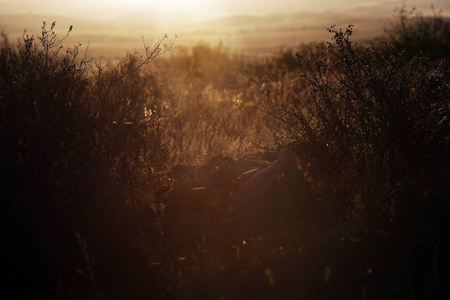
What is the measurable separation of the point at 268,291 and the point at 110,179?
160 cm

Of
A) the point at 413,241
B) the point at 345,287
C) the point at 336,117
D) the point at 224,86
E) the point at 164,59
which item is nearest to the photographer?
the point at 345,287

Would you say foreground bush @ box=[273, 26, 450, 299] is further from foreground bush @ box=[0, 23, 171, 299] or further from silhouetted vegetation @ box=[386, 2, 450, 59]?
silhouetted vegetation @ box=[386, 2, 450, 59]

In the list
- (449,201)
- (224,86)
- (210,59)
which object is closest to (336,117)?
(449,201)

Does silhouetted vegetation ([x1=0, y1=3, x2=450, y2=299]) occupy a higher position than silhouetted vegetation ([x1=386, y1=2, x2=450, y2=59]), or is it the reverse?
silhouetted vegetation ([x1=386, y1=2, x2=450, y2=59])

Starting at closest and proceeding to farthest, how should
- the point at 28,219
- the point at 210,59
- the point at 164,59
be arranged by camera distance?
the point at 28,219, the point at 210,59, the point at 164,59

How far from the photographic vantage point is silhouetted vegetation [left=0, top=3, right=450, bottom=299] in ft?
9.21

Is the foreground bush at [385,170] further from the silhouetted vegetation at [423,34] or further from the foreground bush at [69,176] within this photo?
the silhouetted vegetation at [423,34]

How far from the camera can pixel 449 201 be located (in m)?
3.25

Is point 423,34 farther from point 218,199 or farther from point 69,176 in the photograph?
point 69,176

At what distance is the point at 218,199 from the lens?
12.1 feet

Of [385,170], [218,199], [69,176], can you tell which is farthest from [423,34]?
[69,176]

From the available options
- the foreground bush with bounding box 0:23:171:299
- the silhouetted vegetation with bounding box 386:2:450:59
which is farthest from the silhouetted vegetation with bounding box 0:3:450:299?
the silhouetted vegetation with bounding box 386:2:450:59

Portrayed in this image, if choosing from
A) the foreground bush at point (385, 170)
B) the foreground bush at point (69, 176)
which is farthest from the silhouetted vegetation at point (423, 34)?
the foreground bush at point (69, 176)

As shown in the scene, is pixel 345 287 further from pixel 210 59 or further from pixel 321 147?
pixel 210 59
